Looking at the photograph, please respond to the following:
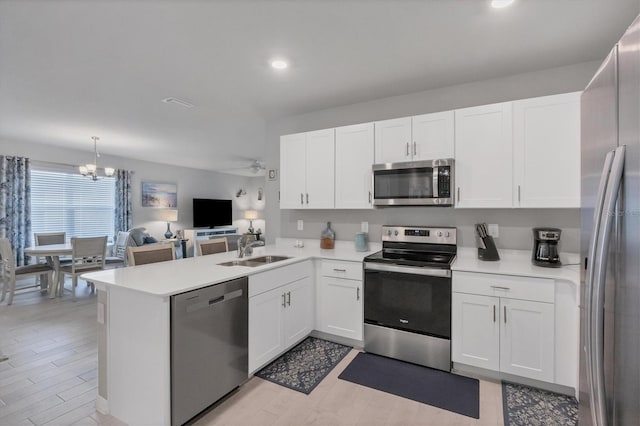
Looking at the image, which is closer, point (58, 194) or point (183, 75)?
point (183, 75)

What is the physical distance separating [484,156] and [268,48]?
1900 mm

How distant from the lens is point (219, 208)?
361 inches

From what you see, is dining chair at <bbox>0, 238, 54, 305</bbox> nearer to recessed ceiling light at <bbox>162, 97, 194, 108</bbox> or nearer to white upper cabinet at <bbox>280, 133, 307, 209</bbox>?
recessed ceiling light at <bbox>162, 97, 194, 108</bbox>

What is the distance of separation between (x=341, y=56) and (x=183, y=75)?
144 centimetres

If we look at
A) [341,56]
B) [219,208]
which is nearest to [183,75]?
[341,56]

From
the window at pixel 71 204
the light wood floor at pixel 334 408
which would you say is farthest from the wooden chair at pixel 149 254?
the window at pixel 71 204

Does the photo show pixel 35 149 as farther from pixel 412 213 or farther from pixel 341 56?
pixel 412 213

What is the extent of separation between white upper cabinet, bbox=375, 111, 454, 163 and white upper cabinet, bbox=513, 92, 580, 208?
502mm

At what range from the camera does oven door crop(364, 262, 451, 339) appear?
7.82ft

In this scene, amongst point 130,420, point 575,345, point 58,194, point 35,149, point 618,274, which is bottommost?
point 130,420

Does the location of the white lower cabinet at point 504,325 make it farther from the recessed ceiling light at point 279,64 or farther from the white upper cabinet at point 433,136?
the recessed ceiling light at point 279,64

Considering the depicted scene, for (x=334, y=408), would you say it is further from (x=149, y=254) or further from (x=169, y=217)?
(x=169, y=217)

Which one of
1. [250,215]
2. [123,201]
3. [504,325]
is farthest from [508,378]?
[250,215]

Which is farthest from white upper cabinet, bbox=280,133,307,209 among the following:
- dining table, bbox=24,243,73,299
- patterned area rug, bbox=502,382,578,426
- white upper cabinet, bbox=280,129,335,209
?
dining table, bbox=24,243,73,299
